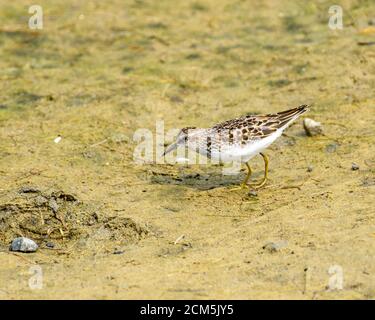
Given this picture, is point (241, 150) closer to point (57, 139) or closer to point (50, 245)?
point (50, 245)

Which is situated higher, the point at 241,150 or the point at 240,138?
the point at 240,138

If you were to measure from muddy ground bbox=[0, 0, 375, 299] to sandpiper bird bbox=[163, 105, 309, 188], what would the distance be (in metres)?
0.43

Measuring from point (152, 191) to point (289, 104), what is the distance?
2.95 metres

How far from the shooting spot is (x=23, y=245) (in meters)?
7.73

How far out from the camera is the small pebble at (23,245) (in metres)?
7.72

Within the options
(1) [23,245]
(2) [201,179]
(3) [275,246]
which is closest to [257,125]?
(2) [201,179]

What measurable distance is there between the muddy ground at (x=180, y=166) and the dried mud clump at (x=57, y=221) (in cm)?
2

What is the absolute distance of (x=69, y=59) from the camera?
12.5m

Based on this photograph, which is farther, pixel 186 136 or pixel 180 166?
pixel 180 166

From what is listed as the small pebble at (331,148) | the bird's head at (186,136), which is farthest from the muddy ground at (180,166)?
the bird's head at (186,136)

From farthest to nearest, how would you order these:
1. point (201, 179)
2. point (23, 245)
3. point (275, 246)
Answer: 1. point (201, 179)
2. point (23, 245)
3. point (275, 246)

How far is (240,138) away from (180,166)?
116 centimetres

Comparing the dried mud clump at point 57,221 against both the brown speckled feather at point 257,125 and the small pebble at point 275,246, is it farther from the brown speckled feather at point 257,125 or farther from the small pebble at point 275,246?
the brown speckled feather at point 257,125

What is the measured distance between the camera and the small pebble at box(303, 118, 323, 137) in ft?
32.4
